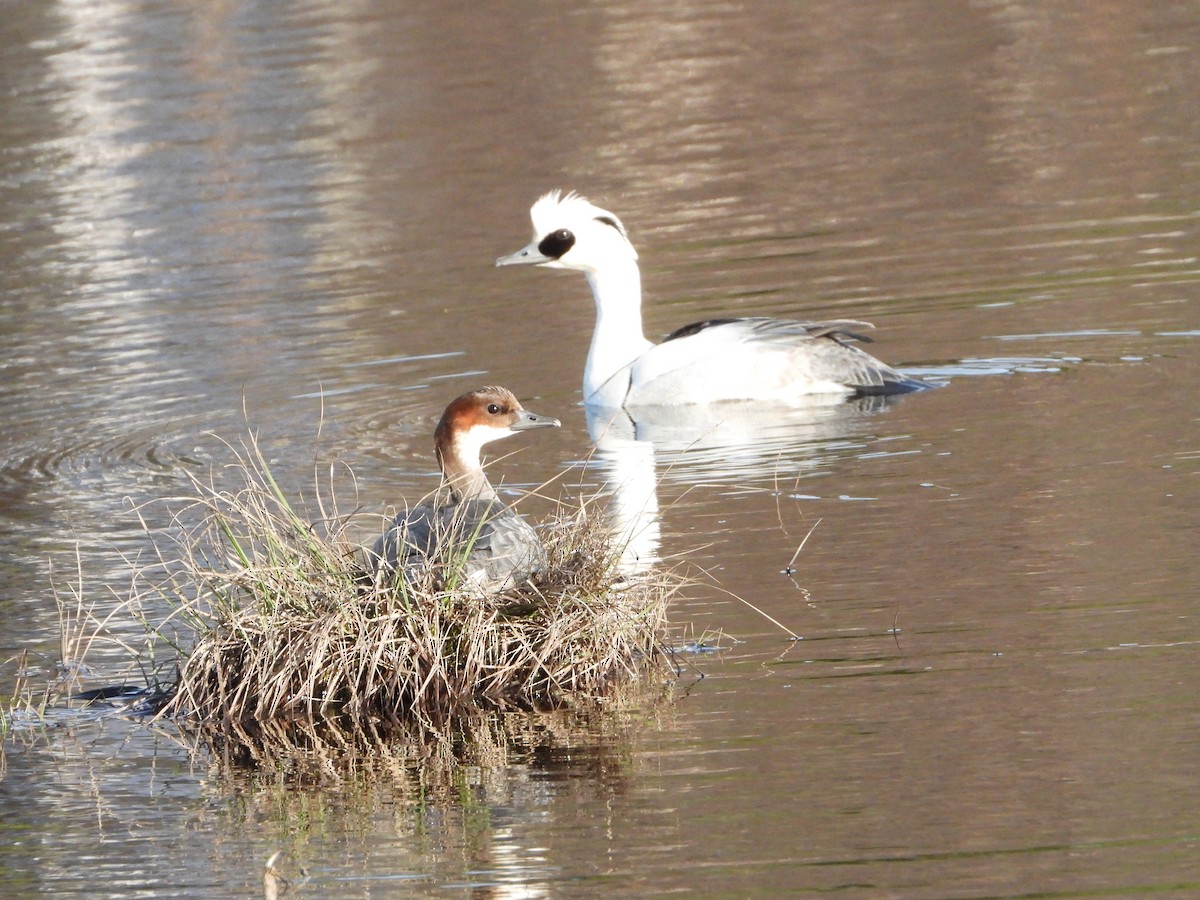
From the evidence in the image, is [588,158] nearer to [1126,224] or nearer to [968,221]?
[968,221]

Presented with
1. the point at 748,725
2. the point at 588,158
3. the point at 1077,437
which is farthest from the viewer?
the point at 588,158

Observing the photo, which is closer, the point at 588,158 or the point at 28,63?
the point at 588,158

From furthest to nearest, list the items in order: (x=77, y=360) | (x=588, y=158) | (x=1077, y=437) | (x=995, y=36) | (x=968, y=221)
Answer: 1. (x=995, y=36)
2. (x=588, y=158)
3. (x=968, y=221)
4. (x=77, y=360)
5. (x=1077, y=437)

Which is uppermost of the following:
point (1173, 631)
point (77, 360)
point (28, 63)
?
point (1173, 631)

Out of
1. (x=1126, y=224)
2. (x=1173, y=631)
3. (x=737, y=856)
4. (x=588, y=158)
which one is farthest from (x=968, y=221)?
(x=737, y=856)

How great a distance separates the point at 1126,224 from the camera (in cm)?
1489

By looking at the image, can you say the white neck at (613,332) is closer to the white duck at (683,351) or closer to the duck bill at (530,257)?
the white duck at (683,351)

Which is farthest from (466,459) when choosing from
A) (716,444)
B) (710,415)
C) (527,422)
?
(710,415)

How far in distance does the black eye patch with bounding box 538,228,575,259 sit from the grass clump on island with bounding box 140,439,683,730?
18.3 ft

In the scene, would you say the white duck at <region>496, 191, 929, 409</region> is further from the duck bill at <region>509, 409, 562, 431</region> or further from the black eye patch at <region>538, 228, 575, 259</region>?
the duck bill at <region>509, 409, 562, 431</region>

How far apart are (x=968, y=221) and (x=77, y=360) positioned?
6.66 metres

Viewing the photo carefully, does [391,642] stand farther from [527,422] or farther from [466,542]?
[527,422]

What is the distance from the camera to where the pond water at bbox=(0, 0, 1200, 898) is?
5867 millimetres

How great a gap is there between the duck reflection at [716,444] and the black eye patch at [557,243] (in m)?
1.05
